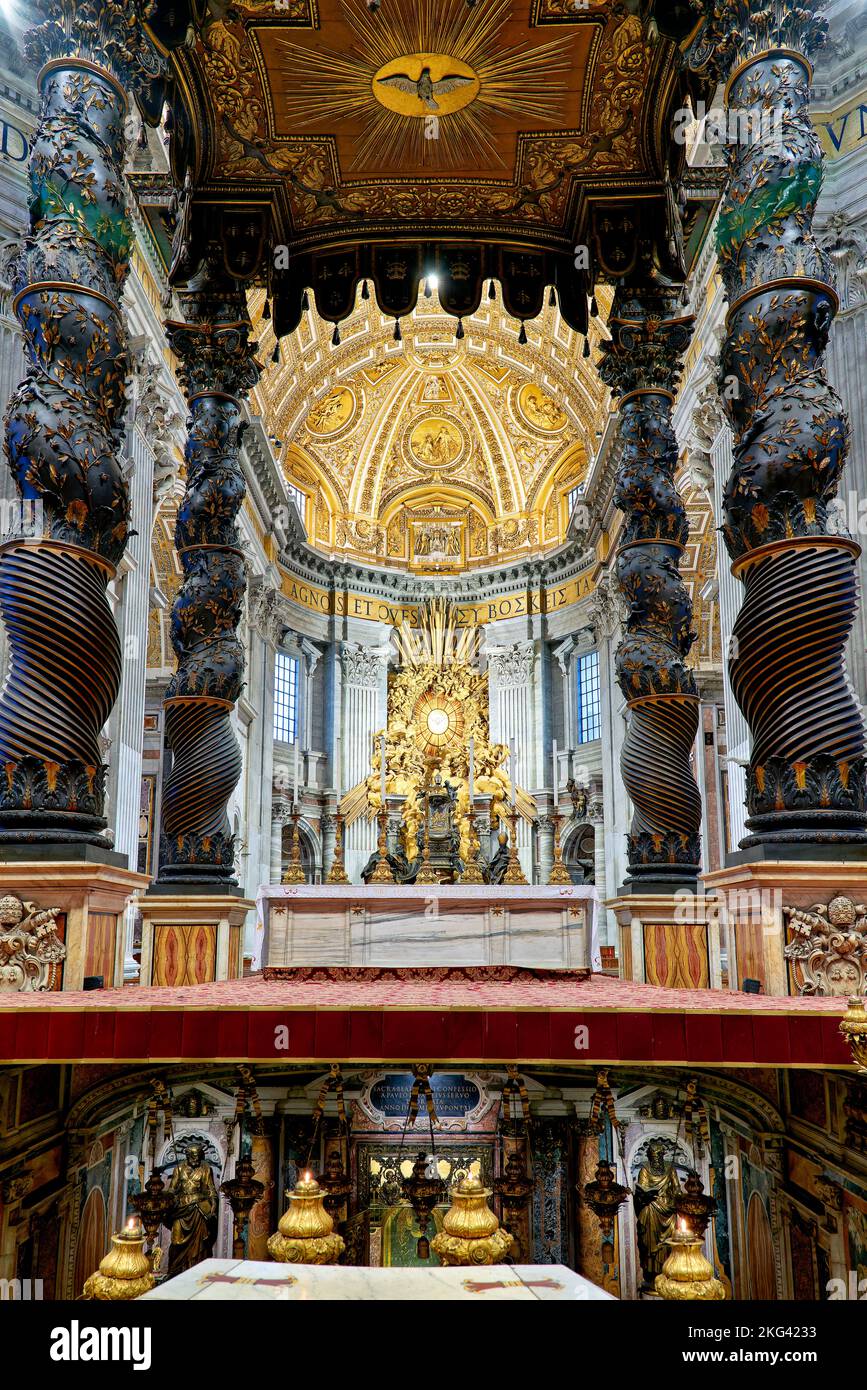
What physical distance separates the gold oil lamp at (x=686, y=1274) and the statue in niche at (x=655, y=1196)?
38.7 inches

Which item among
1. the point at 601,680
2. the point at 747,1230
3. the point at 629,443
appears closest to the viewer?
the point at 747,1230

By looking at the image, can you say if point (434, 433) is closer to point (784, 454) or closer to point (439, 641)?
point (439, 641)

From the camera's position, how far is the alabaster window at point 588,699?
25.3 m

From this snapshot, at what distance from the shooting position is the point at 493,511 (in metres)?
29.5

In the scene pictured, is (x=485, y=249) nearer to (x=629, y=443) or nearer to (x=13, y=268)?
(x=629, y=443)

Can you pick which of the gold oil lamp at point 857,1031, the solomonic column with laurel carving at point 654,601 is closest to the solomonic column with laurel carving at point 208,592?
the solomonic column with laurel carving at point 654,601

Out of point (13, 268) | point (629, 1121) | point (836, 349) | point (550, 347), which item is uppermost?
point (550, 347)

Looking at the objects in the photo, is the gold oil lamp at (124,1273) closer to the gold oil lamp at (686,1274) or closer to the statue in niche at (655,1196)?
the gold oil lamp at (686,1274)

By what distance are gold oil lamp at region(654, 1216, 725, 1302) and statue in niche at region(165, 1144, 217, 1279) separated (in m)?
1.68

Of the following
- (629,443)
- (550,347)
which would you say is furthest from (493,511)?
(629,443)

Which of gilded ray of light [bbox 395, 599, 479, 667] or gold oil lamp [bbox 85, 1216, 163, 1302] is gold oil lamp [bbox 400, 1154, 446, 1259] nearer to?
gold oil lamp [bbox 85, 1216, 163, 1302]

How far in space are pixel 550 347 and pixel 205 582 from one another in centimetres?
2126

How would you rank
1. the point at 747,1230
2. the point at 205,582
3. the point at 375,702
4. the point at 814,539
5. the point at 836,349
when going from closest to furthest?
the point at 747,1230 < the point at 814,539 < the point at 205,582 < the point at 836,349 < the point at 375,702

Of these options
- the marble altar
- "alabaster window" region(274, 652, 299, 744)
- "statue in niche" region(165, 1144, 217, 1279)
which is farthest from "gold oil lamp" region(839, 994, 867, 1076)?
"alabaster window" region(274, 652, 299, 744)
